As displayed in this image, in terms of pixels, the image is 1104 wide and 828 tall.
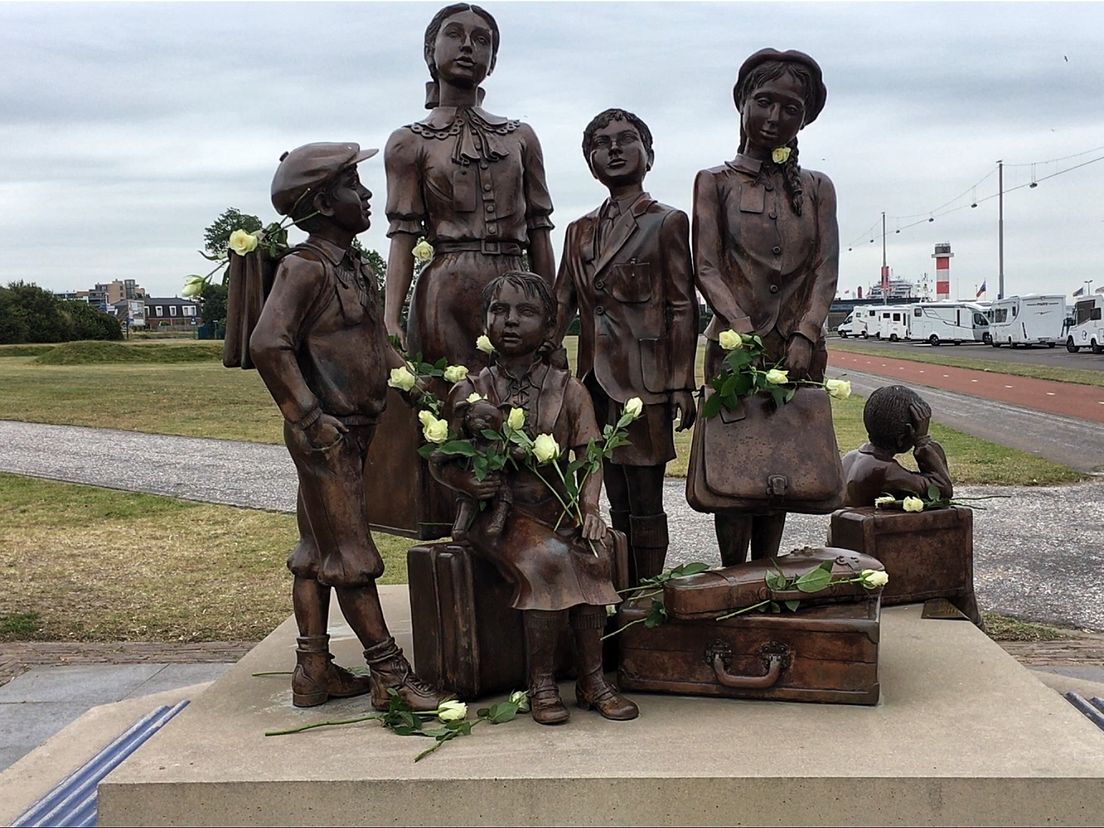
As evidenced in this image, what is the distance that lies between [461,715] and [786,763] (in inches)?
39.9

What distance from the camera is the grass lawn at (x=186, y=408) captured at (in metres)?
13.1

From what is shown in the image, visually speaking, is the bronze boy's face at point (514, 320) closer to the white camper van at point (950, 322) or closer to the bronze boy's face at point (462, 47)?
the bronze boy's face at point (462, 47)

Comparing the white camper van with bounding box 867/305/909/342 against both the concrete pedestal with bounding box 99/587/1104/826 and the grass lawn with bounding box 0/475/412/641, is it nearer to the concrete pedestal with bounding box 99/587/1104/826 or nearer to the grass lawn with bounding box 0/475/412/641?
the grass lawn with bounding box 0/475/412/641

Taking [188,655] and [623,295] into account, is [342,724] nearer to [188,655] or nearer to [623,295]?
[623,295]

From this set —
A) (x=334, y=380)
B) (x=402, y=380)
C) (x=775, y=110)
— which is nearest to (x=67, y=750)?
(x=334, y=380)

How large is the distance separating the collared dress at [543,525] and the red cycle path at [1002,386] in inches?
618

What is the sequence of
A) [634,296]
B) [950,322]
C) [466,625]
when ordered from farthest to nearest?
1. [950,322]
2. [634,296]
3. [466,625]

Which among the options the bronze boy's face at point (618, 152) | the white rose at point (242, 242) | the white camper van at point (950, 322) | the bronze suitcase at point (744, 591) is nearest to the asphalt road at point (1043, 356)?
the white camper van at point (950, 322)

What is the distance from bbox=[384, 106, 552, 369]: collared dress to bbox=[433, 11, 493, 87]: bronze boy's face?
16 centimetres

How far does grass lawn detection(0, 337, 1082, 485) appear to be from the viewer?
514 inches

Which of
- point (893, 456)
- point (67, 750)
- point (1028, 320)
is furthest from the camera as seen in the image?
point (1028, 320)

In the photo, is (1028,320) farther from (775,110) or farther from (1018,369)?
(775,110)

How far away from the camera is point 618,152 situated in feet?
15.4

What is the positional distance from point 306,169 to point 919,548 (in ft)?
10.4
